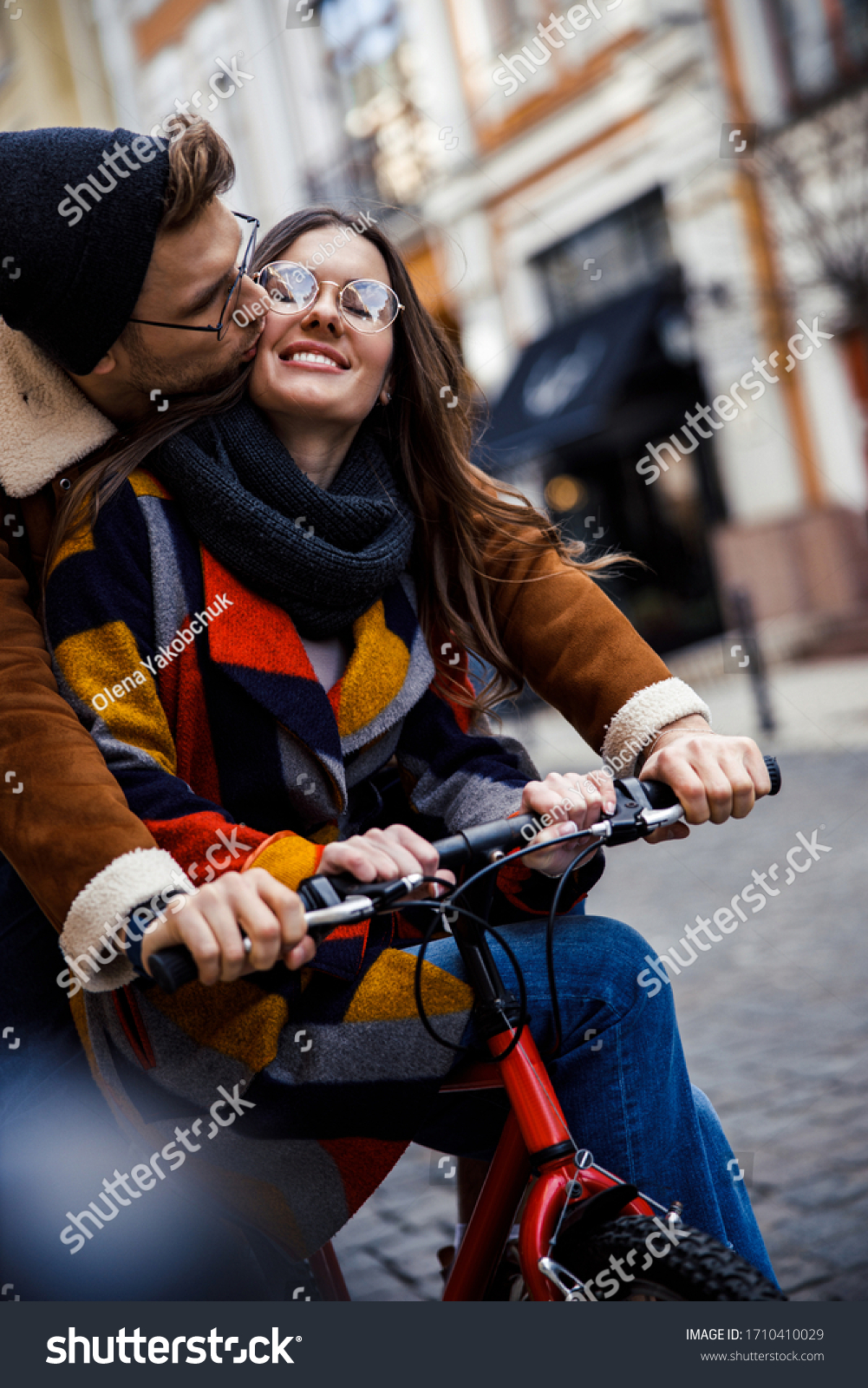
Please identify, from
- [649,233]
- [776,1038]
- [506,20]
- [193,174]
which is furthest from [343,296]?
[649,233]

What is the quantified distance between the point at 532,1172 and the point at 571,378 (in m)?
13.5

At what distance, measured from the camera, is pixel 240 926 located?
4.17ft

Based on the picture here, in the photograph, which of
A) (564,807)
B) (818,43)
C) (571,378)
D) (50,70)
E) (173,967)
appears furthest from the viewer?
(571,378)

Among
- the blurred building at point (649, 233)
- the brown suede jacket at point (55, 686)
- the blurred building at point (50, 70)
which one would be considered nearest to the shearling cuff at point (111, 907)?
the brown suede jacket at point (55, 686)

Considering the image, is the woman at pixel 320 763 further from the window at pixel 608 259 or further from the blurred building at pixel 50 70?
the window at pixel 608 259

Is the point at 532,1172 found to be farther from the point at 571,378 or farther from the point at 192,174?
the point at 571,378

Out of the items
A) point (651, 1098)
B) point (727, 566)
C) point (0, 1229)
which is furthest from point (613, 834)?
point (727, 566)

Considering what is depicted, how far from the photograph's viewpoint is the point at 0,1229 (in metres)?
1.77

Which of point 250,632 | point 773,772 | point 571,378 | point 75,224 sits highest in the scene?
point 75,224

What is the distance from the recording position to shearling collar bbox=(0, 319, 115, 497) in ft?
5.57

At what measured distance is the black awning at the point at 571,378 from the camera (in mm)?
13711

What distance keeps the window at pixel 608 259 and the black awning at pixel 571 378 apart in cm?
29

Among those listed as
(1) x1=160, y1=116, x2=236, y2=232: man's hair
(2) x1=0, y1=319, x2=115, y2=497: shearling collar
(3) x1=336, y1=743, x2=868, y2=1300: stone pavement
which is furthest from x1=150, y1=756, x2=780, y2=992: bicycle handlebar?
(1) x1=160, y1=116, x2=236, y2=232: man's hair

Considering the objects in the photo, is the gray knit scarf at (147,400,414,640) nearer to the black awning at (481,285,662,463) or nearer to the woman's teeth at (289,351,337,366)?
the woman's teeth at (289,351,337,366)
